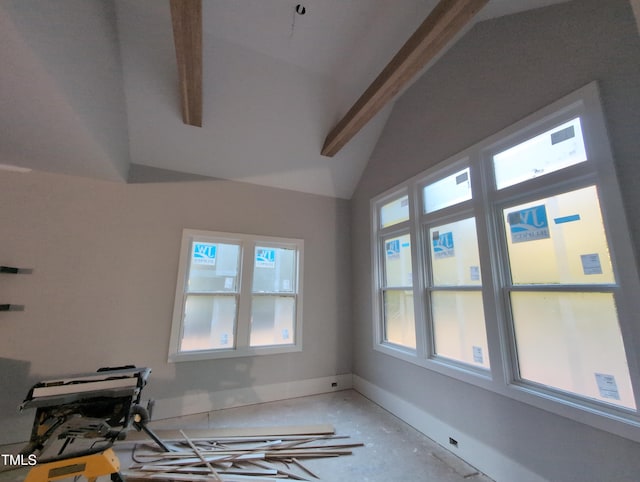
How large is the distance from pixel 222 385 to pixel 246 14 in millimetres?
4153

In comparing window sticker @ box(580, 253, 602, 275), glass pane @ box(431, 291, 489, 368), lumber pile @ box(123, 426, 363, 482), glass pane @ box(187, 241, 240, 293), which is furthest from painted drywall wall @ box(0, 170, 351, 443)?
window sticker @ box(580, 253, 602, 275)

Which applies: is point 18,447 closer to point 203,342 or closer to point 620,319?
point 203,342

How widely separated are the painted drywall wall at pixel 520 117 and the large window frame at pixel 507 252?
7cm

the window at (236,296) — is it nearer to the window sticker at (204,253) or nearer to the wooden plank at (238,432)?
the window sticker at (204,253)

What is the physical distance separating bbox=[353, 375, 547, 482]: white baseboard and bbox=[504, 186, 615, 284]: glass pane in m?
1.38

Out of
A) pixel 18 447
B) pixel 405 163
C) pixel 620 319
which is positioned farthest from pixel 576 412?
pixel 18 447

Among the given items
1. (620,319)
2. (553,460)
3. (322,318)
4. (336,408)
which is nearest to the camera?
(620,319)

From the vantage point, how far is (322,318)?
4.01m

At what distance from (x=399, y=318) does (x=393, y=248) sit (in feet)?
3.10

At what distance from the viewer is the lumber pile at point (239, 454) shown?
205cm

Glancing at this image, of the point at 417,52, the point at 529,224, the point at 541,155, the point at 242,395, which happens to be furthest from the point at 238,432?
the point at 417,52

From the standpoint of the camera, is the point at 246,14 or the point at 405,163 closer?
the point at 246,14

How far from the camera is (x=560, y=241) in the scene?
1.88 m

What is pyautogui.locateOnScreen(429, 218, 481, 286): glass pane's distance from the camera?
8.07 feet
